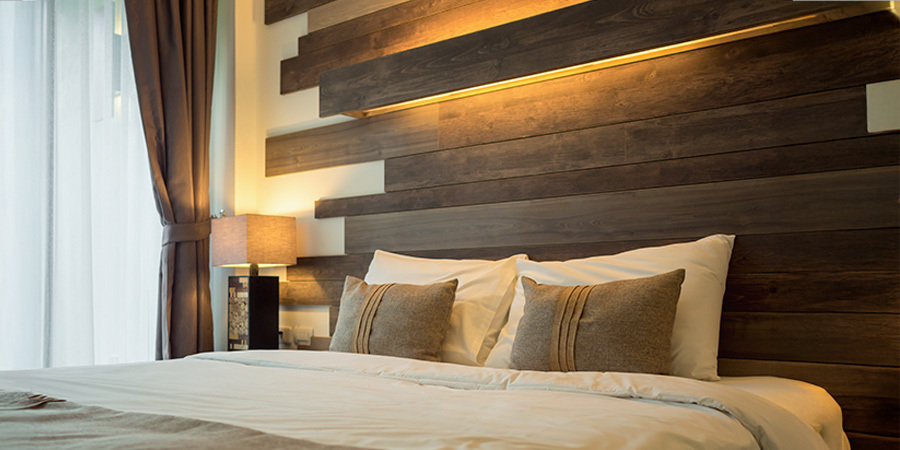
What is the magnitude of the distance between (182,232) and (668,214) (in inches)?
93.5

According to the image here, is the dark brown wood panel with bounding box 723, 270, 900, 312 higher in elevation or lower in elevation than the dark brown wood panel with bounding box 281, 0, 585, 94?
lower

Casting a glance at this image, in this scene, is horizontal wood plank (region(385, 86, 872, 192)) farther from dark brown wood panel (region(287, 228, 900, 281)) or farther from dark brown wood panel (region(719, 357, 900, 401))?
dark brown wood panel (region(719, 357, 900, 401))

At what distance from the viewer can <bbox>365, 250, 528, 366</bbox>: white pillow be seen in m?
2.56

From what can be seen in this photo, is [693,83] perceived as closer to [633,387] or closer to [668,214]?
[668,214]

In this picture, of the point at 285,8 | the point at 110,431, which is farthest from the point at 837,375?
the point at 285,8

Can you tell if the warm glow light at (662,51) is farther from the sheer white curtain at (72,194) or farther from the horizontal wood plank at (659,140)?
the sheer white curtain at (72,194)

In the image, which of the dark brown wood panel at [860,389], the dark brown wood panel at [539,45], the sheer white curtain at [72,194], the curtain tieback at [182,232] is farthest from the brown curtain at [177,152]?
the dark brown wood panel at [860,389]

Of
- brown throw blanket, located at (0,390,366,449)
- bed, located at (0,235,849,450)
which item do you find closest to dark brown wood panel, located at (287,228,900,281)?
bed, located at (0,235,849,450)

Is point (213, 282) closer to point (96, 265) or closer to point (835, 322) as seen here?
point (96, 265)

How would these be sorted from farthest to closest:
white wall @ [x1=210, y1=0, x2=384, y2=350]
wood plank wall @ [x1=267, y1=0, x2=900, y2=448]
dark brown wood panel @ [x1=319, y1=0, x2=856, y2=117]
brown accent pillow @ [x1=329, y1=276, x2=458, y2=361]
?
white wall @ [x1=210, y1=0, x2=384, y2=350] → brown accent pillow @ [x1=329, y1=276, x2=458, y2=361] → dark brown wood panel @ [x1=319, y1=0, x2=856, y2=117] → wood plank wall @ [x1=267, y1=0, x2=900, y2=448]

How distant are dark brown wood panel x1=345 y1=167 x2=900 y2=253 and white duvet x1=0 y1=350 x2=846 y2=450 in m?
0.52

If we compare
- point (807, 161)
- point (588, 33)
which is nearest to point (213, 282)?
point (588, 33)

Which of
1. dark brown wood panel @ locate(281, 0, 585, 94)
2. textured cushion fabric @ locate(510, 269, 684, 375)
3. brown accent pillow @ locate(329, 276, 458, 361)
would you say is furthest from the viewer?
dark brown wood panel @ locate(281, 0, 585, 94)

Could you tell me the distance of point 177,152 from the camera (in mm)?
3590
